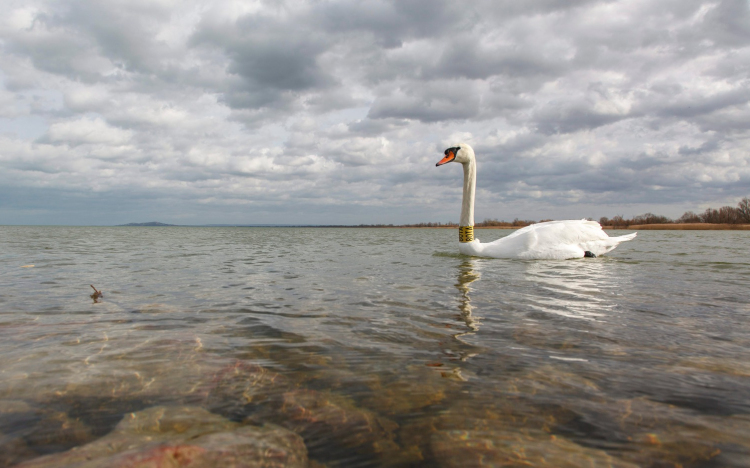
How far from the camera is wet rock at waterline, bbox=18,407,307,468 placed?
1898 millimetres

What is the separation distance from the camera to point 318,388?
2.78 meters

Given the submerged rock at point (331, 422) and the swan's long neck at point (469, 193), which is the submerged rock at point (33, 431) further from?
the swan's long neck at point (469, 193)

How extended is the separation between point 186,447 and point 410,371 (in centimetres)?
159

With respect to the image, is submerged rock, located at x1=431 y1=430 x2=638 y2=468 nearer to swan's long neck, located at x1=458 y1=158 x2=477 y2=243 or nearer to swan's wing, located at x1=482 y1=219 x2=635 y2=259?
swan's wing, located at x1=482 y1=219 x2=635 y2=259

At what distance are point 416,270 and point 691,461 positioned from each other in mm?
7661

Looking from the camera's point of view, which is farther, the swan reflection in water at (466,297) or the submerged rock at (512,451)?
the swan reflection in water at (466,297)

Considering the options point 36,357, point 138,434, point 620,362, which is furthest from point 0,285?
point 620,362

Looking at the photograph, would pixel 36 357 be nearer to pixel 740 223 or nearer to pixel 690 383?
Answer: pixel 690 383

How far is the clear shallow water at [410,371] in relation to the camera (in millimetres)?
2109

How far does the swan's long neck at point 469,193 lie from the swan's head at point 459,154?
0.71 feet

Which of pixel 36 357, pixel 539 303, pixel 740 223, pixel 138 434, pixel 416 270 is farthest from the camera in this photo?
pixel 740 223

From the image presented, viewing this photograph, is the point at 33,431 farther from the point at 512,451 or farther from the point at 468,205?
the point at 468,205

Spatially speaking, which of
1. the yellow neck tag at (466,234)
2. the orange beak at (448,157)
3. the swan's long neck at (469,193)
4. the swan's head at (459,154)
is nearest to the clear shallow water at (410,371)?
the yellow neck tag at (466,234)

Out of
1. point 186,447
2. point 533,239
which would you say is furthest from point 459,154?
point 186,447
